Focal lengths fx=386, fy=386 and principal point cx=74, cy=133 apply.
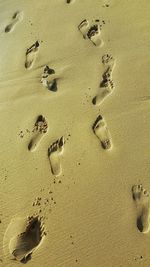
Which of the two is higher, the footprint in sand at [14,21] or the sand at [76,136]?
the footprint in sand at [14,21]

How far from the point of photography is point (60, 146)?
527cm

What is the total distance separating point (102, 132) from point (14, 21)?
9.14 ft

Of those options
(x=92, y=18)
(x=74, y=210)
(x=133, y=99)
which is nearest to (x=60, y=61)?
(x=92, y=18)

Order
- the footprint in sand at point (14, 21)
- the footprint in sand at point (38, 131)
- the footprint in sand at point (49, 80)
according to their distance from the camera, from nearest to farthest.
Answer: the footprint in sand at point (38, 131) → the footprint in sand at point (49, 80) → the footprint in sand at point (14, 21)

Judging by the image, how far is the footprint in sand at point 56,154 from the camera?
5146 mm

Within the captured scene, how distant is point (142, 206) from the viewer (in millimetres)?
4699

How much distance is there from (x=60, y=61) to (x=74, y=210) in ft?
7.67

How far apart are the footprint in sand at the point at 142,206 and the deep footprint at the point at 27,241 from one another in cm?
123

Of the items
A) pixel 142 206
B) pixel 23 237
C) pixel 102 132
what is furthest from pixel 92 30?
pixel 23 237

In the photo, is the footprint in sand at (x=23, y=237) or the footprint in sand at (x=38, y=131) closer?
the footprint in sand at (x=23, y=237)

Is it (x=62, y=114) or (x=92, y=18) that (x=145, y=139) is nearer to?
(x=62, y=114)

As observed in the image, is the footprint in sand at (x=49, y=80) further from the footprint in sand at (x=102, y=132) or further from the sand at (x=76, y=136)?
the footprint in sand at (x=102, y=132)

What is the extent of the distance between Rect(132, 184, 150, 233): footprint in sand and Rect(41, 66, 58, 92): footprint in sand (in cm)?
193

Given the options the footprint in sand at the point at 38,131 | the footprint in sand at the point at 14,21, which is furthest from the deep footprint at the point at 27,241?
the footprint in sand at the point at 14,21
